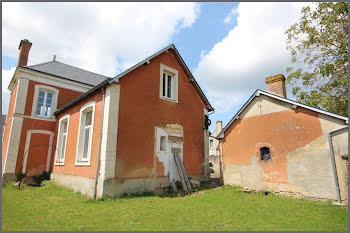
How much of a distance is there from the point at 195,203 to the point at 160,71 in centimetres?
643

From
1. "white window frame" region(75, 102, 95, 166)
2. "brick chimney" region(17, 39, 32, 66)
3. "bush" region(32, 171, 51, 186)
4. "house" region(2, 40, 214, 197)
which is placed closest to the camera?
"house" region(2, 40, 214, 197)

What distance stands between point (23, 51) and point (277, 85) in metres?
16.0

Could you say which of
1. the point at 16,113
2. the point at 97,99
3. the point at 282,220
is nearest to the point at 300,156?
the point at 282,220

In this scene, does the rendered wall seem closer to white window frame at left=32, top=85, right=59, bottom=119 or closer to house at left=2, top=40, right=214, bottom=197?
house at left=2, top=40, right=214, bottom=197

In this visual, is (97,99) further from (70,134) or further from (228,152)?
(228,152)

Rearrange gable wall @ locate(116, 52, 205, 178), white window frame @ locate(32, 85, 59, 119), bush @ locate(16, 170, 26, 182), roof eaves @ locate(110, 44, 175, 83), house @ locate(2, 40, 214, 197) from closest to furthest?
house @ locate(2, 40, 214, 197), roof eaves @ locate(110, 44, 175, 83), gable wall @ locate(116, 52, 205, 178), bush @ locate(16, 170, 26, 182), white window frame @ locate(32, 85, 59, 119)

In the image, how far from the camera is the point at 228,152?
1090 cm

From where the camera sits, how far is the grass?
4816mm

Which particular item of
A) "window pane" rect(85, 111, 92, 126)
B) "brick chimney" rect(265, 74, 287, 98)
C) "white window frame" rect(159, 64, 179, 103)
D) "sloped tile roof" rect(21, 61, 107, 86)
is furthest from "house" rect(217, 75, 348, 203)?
"sloped tile roof" rect(21, 61, 107, 86)

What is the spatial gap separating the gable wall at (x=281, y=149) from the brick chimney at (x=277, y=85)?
3.97ft

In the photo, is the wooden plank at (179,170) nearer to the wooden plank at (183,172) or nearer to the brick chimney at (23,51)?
the wooden plank at (183,172)

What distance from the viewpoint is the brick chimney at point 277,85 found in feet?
34.5

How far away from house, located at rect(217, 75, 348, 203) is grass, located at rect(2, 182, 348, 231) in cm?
79

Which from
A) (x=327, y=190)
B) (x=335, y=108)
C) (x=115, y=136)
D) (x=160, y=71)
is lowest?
(x=327, y=190)
